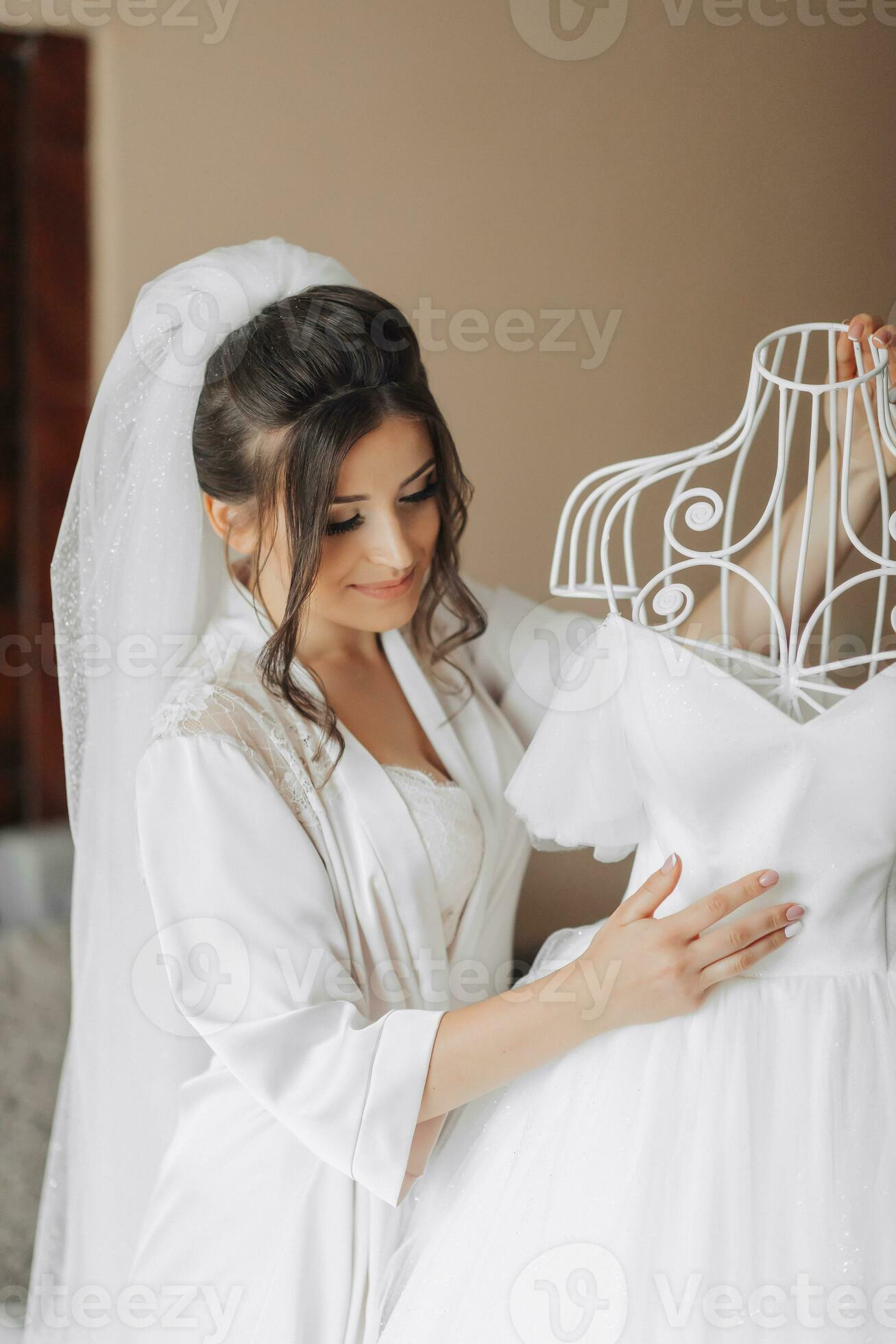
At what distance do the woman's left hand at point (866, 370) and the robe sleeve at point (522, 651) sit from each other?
381 millimetres

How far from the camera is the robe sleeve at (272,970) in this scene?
927 millimetres

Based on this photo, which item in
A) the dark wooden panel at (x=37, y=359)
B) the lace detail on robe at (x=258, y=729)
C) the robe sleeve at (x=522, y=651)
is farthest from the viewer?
the dark wooden panel at (x=37, y=359)

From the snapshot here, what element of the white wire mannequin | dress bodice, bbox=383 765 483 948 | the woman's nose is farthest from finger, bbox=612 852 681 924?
the woman's nose

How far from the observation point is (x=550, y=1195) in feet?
2.80

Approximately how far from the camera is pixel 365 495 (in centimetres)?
102

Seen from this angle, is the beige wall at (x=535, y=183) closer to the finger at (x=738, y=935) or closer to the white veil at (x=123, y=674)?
the white veil at (x=123, y=674)

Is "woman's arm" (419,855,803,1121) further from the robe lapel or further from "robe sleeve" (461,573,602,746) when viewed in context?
"robe sleeve" (461,573,602,746)

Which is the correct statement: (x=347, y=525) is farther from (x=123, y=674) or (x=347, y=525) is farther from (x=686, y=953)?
(x=686, y=953)

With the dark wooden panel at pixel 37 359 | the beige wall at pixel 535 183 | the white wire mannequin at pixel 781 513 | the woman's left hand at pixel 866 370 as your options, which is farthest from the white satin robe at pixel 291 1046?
the dark wooden panel at pixel 37 359

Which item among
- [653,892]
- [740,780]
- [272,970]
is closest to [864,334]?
[740,780]

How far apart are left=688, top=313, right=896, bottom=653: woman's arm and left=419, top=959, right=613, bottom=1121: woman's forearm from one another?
14.2 inches

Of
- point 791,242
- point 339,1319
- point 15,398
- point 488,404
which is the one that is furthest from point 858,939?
point 15,398

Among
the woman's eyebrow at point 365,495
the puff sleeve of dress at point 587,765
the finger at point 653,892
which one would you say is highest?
the woman's eyebrow at point 365,495

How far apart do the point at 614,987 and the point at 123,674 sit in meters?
0.58
